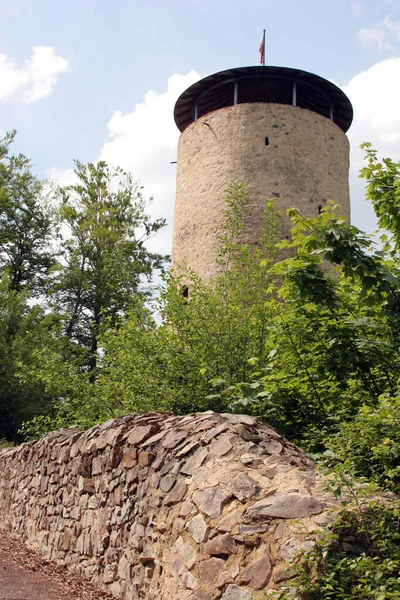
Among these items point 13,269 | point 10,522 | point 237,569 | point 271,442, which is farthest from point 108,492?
point 13,269

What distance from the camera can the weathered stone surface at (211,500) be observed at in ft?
12.0

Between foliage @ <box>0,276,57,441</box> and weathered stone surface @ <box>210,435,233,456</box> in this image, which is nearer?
weathered stone surface @ <box>210,435,233,456</box>

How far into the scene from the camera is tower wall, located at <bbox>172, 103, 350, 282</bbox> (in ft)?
40.0

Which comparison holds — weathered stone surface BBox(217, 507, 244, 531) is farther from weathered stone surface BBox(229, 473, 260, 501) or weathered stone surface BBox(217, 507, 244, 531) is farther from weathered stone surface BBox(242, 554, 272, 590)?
weathered stone surface BBox(242, 554, 272, 590)

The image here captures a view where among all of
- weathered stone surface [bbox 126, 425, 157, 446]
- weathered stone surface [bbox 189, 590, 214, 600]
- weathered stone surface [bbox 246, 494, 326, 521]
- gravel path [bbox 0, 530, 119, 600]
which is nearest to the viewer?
weathered stone surface [bbox 246, 494, 326, 521]

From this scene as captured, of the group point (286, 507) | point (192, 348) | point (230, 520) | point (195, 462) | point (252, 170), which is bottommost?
point (230, 520)

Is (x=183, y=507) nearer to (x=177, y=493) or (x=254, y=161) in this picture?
(x=177, y=493)

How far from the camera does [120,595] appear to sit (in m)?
4.54

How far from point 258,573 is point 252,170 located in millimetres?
10131

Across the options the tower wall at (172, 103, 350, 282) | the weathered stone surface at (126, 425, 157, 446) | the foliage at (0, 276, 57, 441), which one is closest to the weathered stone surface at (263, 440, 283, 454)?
the weathered stone surface at (126, 425, 157, 446)

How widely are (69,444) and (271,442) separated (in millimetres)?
2917

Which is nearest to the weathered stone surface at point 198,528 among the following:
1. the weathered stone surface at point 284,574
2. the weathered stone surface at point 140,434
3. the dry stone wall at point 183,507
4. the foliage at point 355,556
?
the dry stone wall at point 183,507

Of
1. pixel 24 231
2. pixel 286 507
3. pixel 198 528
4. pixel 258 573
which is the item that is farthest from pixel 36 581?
pixel 24 231

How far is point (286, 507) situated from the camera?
11.0 feet
